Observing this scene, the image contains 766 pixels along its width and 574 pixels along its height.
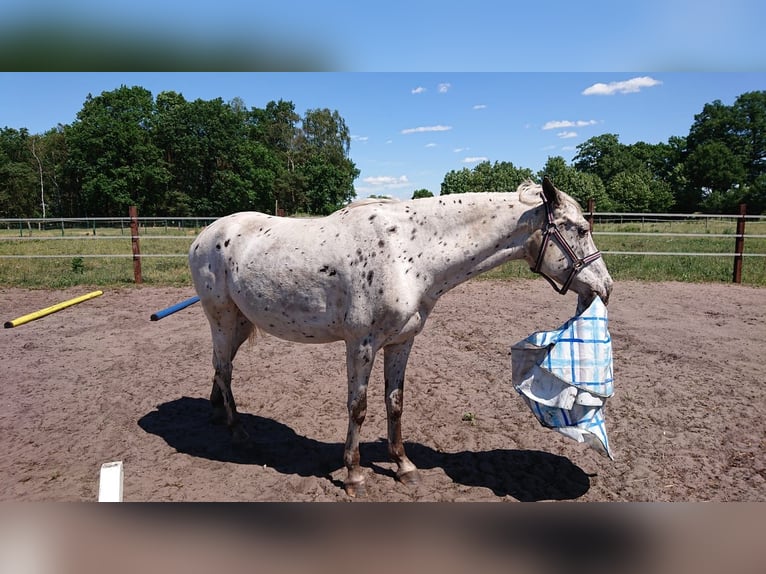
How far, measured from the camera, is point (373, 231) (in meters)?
3.00

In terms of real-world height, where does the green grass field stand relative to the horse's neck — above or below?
below

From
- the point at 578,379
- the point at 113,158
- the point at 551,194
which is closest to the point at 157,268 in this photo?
the point at 551,194

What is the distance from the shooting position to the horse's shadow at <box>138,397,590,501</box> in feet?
10.8

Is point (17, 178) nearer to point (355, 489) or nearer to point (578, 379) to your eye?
point (355, 489)

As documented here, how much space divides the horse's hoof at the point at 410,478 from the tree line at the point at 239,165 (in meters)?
36.5

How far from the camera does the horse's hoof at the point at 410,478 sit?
331 centimetres

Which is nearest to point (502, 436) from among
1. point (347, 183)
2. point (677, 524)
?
point (677, 524)

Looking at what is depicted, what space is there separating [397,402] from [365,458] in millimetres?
657

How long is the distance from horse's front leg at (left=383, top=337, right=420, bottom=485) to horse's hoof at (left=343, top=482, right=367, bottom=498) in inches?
11.9

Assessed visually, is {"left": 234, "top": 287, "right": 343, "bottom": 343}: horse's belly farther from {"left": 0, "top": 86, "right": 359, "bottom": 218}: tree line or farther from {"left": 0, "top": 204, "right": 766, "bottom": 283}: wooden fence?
→ {"left": 0, "top": 86, "right": 359, "bottom": 218}: tree line

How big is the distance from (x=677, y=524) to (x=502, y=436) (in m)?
2.97

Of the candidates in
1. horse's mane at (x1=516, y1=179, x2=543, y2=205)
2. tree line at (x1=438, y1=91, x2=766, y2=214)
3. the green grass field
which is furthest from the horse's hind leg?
tree line at (x1=438, y1=91, x2=766, y2=214)

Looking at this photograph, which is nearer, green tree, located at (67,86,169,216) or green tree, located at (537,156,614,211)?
green tree, located at (67,86,169,216)

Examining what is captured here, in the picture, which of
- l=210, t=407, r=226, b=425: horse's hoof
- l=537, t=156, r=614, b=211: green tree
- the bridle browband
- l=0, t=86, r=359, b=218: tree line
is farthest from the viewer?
l=537, t=156, r=614, b=211: green tree
